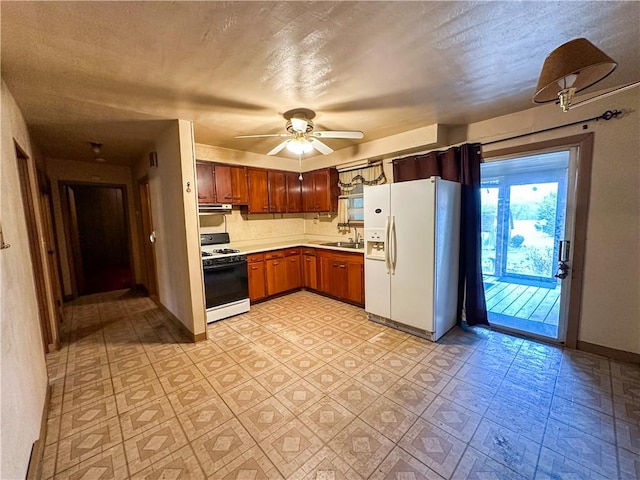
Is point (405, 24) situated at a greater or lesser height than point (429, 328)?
greater

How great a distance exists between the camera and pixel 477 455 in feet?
5.04

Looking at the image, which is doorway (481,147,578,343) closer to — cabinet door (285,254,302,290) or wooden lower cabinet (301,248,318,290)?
wooden lower cabinet (301,248,318,290)

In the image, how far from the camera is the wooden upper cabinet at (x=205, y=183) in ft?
12.3

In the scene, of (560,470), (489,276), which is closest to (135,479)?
(560,470)

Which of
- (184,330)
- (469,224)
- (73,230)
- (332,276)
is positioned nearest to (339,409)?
(184,330)

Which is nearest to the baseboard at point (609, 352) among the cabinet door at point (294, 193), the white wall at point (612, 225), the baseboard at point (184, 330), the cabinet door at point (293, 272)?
the white wall at point (612, 225)

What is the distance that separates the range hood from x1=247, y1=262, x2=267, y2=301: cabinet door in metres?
0.96

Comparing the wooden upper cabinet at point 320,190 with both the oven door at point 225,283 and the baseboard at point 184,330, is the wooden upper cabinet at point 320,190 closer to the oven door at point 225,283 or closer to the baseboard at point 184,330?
the oven door at point 225,283

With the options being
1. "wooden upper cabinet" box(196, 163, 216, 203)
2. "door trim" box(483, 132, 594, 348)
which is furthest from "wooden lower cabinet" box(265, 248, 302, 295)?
"door trim" box(483, 132, 594, 348)

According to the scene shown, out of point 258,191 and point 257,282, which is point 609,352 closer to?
point 257,282

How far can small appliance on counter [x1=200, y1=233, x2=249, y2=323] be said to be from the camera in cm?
347

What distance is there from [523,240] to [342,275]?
11.4 ft

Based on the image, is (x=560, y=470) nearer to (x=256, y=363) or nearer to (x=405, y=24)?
(x=256, y=363)

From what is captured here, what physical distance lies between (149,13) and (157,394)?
2.60 meters
